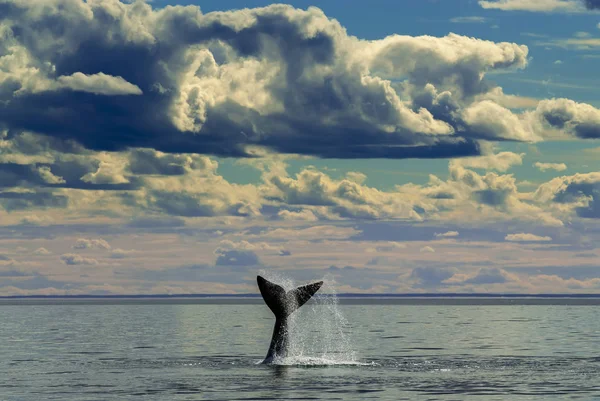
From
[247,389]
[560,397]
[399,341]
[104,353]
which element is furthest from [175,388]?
[399,341]

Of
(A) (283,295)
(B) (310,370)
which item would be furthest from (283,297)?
(B) (310,370)

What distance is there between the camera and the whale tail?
183 ft

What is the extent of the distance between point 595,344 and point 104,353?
36938mm

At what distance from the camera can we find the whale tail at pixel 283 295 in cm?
5591

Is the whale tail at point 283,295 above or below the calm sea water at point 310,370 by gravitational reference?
above

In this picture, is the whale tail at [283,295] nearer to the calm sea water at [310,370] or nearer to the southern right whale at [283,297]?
the southern right whale at [283,297]

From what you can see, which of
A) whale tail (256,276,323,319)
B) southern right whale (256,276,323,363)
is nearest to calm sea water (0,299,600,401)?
southern right whale (256,276,323,363)

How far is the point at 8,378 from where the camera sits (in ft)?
179

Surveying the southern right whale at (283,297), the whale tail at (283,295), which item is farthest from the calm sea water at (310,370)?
the whale tail at (283,295)

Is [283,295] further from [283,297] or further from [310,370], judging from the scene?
[310,370]

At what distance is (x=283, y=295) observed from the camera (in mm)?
56688

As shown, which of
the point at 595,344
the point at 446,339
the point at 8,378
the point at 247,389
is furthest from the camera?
the point at 446,339

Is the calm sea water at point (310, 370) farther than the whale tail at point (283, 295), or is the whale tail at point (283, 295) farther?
the whale tail at point (283, 295)

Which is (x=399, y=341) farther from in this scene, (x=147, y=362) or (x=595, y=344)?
(x=147, y=362)
